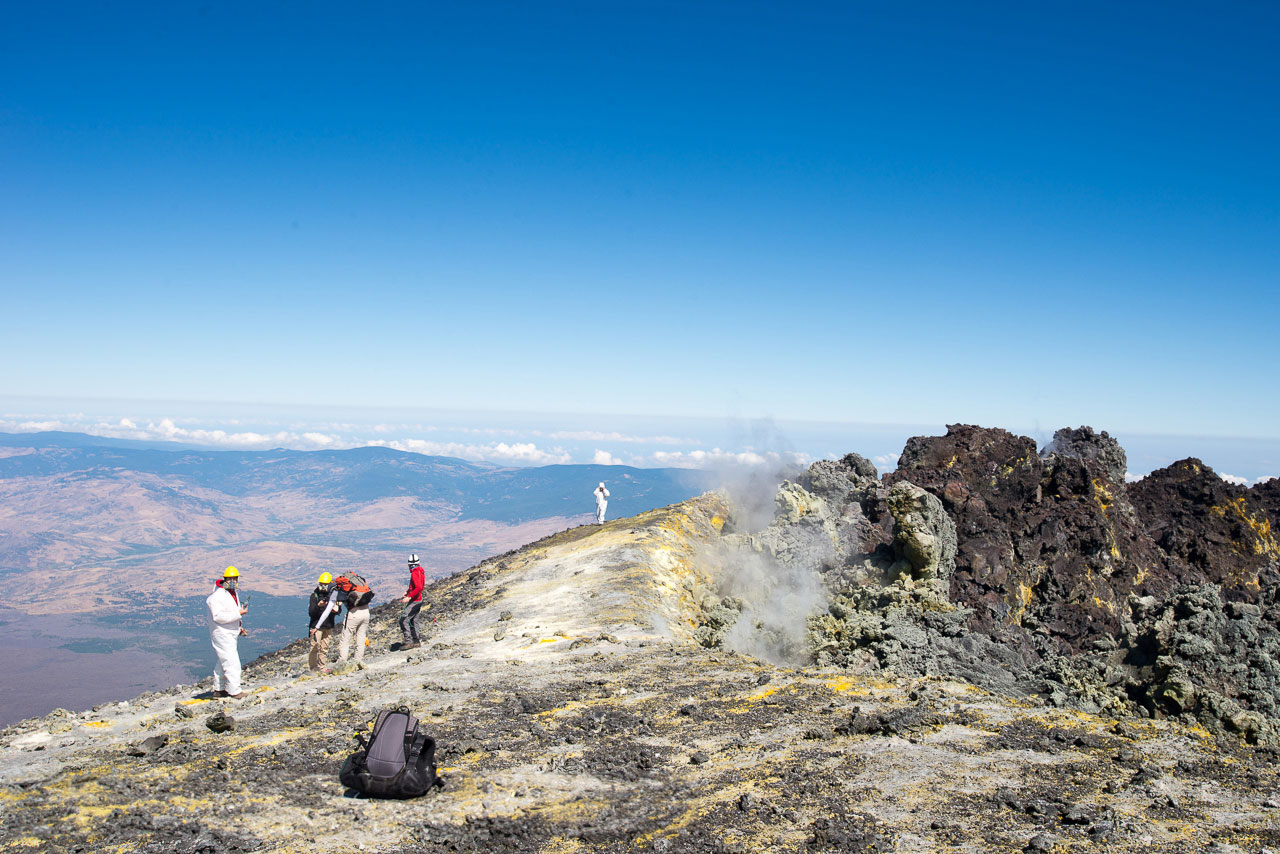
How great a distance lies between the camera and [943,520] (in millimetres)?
19906

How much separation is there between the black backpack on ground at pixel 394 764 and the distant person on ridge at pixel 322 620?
6862 millimetres

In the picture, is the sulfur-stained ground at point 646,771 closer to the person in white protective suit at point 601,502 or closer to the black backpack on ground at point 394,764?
the black backpack on ground at point 394,764

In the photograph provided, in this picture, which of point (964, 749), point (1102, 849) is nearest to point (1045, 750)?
point (964, 749)

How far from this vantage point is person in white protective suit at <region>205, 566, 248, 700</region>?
12.2 meters

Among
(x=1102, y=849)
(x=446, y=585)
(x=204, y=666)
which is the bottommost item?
(x=204, y=666)

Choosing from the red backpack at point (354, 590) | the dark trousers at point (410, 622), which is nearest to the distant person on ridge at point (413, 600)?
the dark trousers at point (410, 622)

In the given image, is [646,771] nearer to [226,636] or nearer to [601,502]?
[226,636]

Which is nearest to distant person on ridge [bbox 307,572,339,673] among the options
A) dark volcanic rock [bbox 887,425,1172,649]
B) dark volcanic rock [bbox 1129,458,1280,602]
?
dark volcanic rock [bbox 887,425,1172,649]

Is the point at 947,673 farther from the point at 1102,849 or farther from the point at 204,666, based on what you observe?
the point at 204,666

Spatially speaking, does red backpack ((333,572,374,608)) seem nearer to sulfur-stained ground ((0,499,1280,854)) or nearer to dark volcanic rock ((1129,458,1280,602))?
sulfur-stained ground ((0,499,1280,854))

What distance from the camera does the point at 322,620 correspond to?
14289mm

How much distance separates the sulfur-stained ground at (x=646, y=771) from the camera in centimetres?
671

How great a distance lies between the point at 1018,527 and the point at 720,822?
17.9 metres

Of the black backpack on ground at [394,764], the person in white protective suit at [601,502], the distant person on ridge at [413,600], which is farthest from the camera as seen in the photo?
the person in white protective suit at [601,502]
